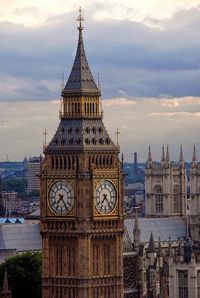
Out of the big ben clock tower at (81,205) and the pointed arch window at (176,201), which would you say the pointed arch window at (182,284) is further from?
the pointed arch window at (176,201)

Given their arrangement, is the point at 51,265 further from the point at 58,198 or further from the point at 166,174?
the point at 166,174

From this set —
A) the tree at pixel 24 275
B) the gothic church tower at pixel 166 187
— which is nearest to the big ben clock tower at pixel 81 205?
the tree at pixel 24 275

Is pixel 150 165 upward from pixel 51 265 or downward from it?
upward

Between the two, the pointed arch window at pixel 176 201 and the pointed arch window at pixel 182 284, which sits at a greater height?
the pointed arch window at pixel 176 201

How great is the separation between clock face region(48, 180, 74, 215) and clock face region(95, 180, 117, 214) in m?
1.27

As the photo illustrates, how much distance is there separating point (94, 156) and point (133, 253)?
31.0m

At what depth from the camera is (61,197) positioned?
66312 mm

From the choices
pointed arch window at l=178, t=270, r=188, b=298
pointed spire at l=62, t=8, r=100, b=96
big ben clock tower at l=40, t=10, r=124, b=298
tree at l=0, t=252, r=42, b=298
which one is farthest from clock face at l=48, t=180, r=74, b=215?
pointed arch window at l=178, t=270, r=188, b=298

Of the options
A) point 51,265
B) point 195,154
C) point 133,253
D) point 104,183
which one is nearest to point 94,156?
point 104,183

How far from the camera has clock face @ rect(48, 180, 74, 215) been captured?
6612 cm

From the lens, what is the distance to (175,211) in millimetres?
155875

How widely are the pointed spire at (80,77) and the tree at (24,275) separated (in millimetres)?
25664

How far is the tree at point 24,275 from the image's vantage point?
302ft

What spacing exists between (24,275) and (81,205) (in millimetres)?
29500
